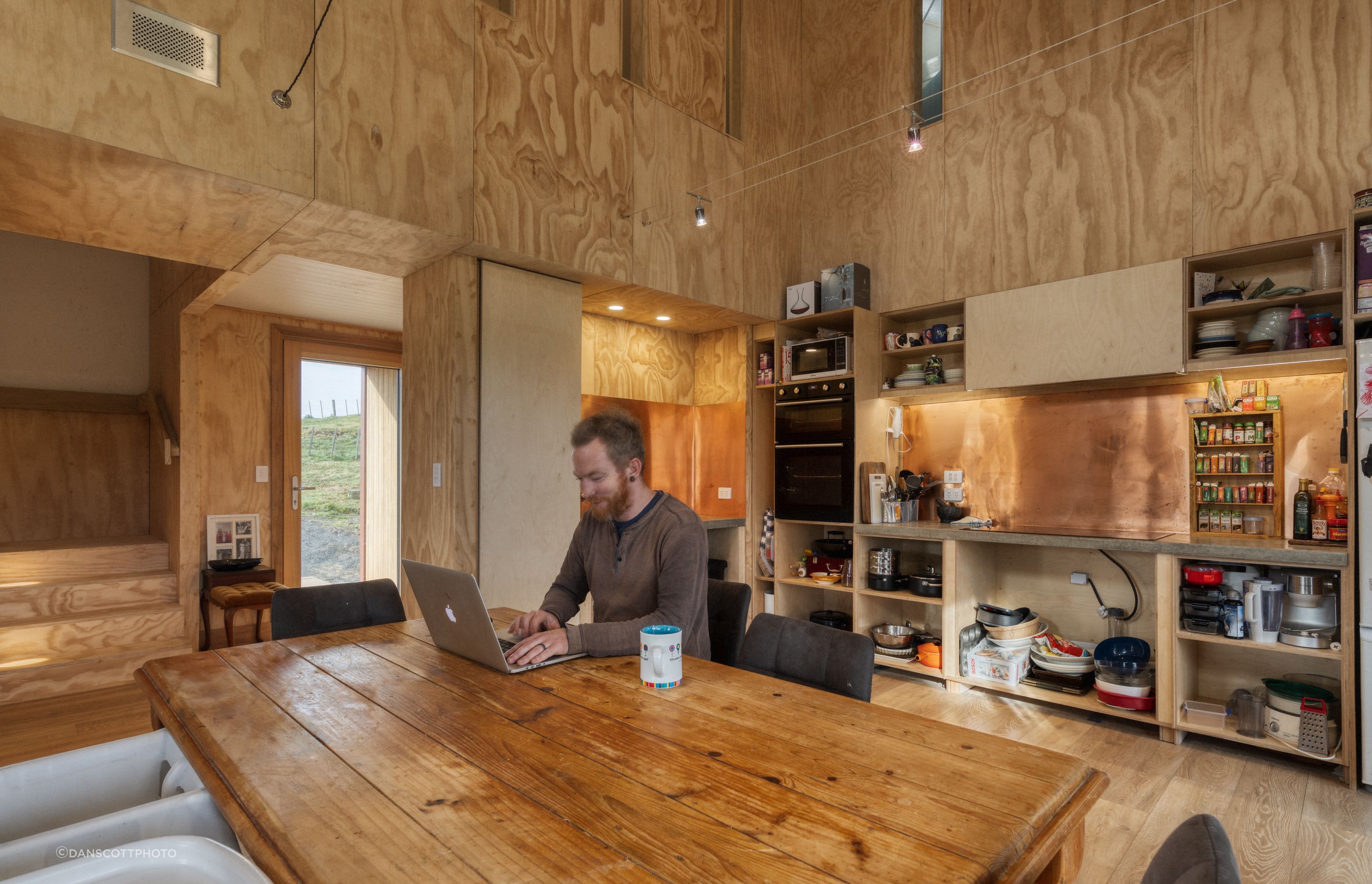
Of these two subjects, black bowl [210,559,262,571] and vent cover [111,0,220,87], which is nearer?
vent cover [111,0,220,87]

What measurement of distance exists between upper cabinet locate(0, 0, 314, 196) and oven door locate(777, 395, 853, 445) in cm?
301

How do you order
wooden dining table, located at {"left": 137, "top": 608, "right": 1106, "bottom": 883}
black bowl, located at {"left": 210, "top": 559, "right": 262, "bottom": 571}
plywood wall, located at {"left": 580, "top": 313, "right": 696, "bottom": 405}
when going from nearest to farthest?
wooden dining table, located at {"left": 137, "top": 608, "right": 1106, "bottom": 883}
black bowl, located at {"left": 210, "top": 559, "right": 262, "bottom": 571}
plywood wall, located at {"left": 580, "top": 313, "right": 696, "bottom": 405}

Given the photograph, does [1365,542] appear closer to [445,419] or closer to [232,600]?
[445,419]

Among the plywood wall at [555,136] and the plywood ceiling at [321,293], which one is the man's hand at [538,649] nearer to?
the plywood wall at [555,136]

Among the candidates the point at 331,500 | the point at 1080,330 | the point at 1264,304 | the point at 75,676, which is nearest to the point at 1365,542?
the point at 1264,304

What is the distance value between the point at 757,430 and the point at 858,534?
109 centimetres

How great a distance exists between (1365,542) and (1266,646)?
1.91ft

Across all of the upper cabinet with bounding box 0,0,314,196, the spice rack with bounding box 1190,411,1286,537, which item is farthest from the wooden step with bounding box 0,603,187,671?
the spice rack with bounding box 1190,411,1286,537

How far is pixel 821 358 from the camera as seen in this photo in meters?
4.52

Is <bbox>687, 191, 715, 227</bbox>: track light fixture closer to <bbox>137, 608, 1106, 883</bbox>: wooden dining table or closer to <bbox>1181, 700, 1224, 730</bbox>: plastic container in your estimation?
<bbox>137, 608, 1106, 883</bbox>: wooden dining table

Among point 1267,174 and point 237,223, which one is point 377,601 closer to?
point 237,223

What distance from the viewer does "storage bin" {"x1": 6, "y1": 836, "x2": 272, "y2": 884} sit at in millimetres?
875

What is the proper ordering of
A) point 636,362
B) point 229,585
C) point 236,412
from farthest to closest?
point 236,412, point 636,362, point 229,585

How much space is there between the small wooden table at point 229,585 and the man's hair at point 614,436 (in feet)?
11.5
